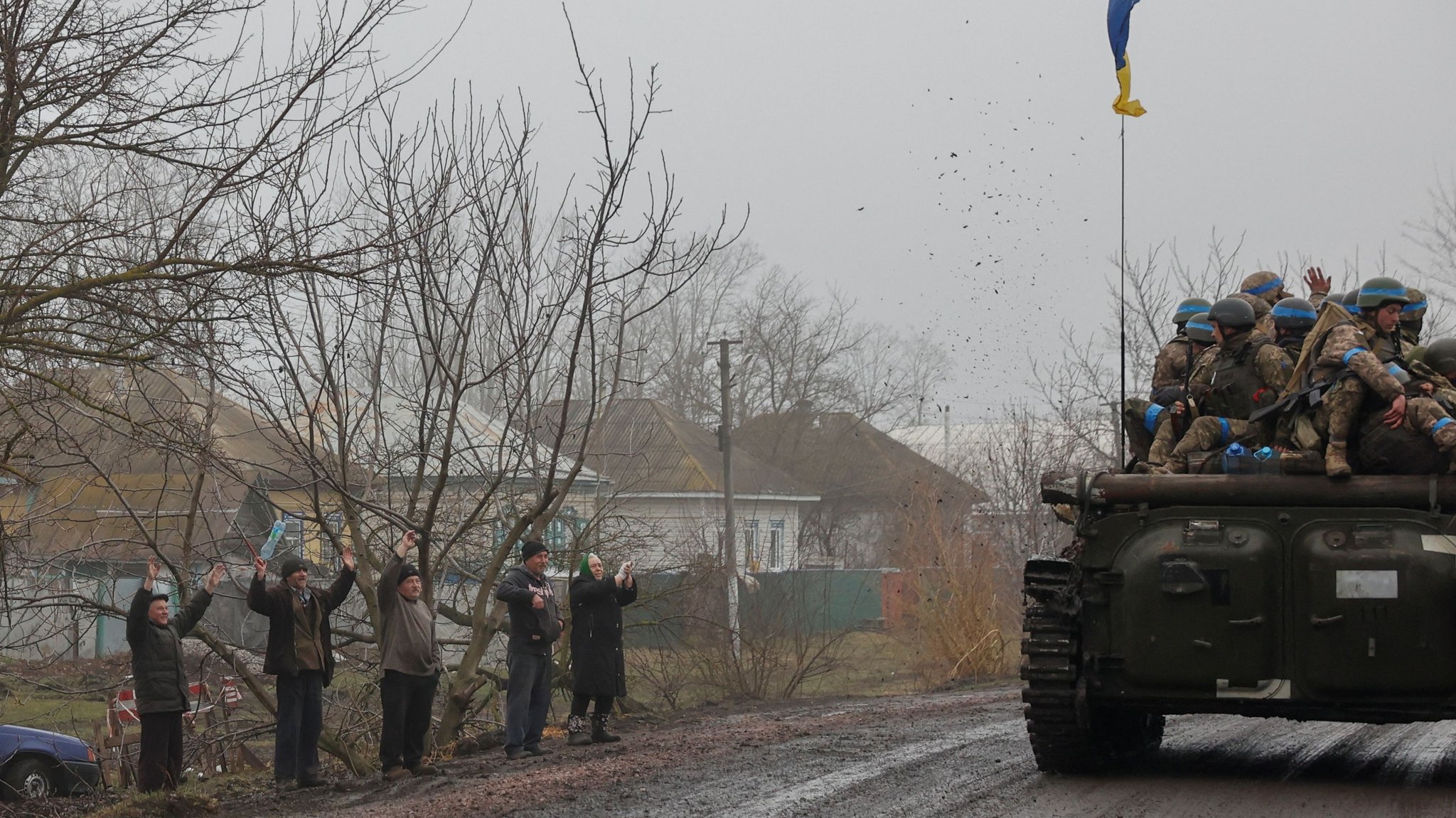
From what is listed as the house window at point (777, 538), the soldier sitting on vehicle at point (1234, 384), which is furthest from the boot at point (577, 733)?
the house window at point (777, 538)

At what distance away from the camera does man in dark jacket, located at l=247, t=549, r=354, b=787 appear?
10438mm

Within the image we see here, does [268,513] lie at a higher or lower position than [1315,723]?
higher

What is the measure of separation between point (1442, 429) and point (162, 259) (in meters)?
7.38

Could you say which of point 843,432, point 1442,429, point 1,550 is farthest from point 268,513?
point 843,432

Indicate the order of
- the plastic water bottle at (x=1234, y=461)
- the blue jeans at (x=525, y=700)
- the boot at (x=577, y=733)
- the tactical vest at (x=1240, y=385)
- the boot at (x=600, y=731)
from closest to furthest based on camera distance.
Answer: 1. the plastic water bottle at (x=1234, y=461)
2. the tactical vest at (x=1240, y=385)
3. the blue jeans at (x=525, y=700)
4. the boot at (x=577, y=733)
5. the boot at (x=600, y=731)

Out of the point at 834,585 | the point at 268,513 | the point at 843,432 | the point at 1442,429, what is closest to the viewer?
the point at 1442,429

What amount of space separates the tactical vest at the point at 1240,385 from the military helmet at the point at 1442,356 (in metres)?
0.90

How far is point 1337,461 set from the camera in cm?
861

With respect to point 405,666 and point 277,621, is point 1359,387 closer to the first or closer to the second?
point 405,666

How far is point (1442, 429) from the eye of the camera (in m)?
8.35

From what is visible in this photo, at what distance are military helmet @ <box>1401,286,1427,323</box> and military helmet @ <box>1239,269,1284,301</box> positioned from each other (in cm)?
93

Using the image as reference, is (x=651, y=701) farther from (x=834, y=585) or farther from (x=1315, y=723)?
(x=834, y=585)

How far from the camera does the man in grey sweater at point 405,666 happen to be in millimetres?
10766

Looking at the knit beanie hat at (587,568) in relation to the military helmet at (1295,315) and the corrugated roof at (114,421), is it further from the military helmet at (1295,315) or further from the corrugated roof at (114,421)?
the military helmet at (1295,315)
